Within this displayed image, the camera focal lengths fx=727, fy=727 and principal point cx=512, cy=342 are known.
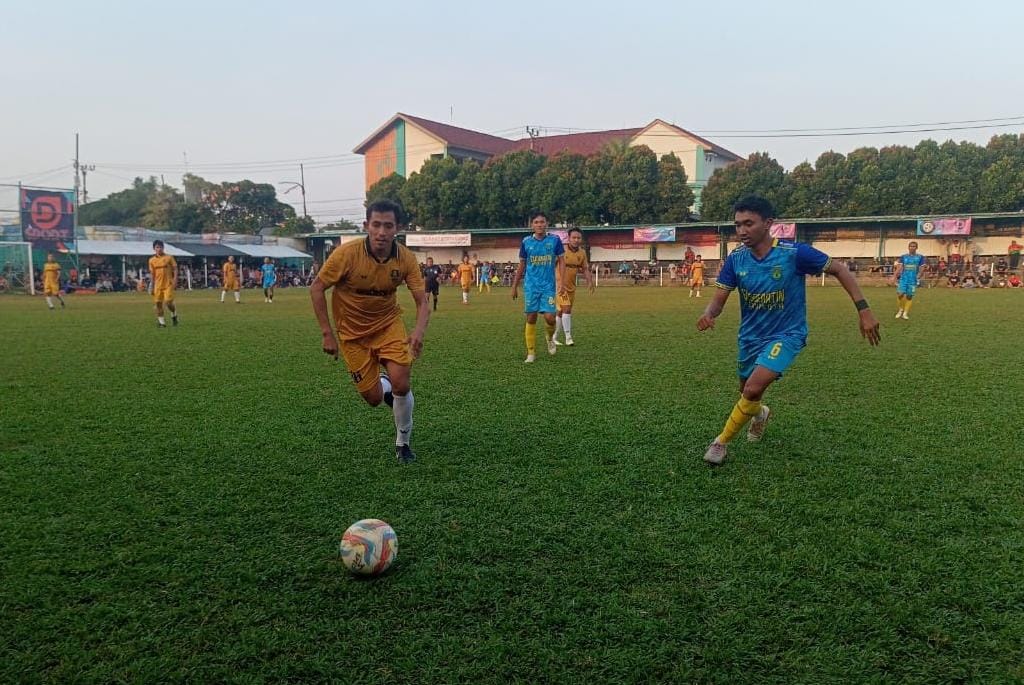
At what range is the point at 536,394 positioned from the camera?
7988 mm

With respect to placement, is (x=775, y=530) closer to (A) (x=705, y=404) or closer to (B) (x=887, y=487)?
(B) (x=887, y=487)

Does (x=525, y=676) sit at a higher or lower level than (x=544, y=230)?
lower

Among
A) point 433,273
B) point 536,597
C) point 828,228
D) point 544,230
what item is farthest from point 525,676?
point 828,228

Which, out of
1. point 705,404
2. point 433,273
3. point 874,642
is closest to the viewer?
point 874,642

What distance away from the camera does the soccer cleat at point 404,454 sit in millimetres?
5406

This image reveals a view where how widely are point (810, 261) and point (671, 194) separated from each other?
44498 mm

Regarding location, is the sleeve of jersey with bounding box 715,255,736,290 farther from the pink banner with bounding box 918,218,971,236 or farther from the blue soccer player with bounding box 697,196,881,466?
the pink banner with bounding box 918,218,971,236

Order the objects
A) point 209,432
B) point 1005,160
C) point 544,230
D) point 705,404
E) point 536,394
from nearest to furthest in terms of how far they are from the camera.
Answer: point 209,432 → point 705,404 → point 536,394 → point 544,230 → point 1005,160

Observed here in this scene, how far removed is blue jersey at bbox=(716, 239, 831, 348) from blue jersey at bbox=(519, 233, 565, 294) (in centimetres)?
503

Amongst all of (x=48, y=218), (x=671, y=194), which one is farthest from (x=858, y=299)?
(x=671, y=194)

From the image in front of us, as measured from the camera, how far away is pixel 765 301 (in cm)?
556

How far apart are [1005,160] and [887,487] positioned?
46394mm

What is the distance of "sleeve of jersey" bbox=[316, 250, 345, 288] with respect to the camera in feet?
17.7

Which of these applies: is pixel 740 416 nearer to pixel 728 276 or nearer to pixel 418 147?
pixel 728 276
